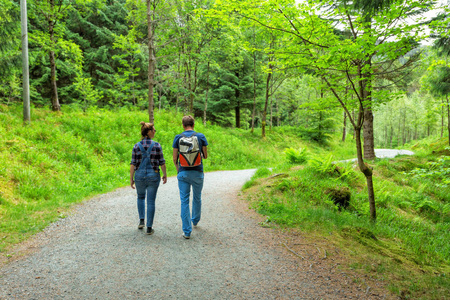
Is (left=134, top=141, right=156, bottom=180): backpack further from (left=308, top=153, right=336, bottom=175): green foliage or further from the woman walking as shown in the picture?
(left=308, top=153, right=336, bottom=175): green foliage

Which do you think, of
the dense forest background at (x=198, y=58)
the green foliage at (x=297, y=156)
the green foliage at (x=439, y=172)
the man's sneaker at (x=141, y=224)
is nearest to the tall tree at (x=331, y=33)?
the dense forest background at (x=198, y=58)

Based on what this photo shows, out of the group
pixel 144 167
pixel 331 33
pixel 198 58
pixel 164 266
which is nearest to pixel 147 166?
pixel 144 167

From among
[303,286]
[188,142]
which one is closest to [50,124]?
[188,142]

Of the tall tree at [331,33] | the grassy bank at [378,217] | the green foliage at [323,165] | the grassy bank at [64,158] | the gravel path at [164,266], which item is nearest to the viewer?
the gravel path at [164,266]

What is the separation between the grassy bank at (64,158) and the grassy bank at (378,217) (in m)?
4.91

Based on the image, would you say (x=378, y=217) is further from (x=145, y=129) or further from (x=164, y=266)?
(x=145, y=129)

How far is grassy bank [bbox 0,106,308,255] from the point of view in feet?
18.6

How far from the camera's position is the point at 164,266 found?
3.40m

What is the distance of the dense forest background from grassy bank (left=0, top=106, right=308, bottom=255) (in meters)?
2.33

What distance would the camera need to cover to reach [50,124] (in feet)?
36.5

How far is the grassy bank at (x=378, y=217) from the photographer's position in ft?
11.5

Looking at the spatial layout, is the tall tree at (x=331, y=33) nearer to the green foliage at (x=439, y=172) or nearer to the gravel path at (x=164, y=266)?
the green foliage at (x=439, y=172)

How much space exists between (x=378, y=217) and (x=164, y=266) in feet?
19.2

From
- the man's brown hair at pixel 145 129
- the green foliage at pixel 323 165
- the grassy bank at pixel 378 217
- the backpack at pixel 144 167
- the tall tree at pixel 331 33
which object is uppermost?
the tall tree at pixel 331 33
